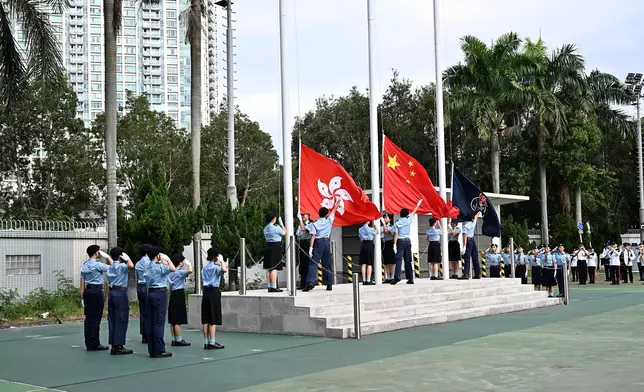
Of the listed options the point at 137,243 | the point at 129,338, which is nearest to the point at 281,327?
the point at 129,338

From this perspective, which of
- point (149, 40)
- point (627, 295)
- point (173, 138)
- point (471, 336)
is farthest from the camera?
point (149, 40)

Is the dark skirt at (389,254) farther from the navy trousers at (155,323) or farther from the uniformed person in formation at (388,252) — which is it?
the navy trousers at (155,323)

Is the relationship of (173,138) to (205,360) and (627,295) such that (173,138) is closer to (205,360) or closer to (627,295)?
(627,295)

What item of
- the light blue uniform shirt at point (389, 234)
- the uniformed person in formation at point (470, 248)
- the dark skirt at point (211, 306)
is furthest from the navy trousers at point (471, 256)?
the dark skirt at point (211, 306)

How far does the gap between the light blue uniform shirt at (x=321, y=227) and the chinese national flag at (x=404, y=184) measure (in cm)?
256

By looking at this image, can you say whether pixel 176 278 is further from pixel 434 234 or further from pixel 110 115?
pixel 110 115

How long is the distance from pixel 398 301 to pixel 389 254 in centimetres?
250

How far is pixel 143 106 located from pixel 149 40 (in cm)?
9890

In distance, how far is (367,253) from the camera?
1825cm

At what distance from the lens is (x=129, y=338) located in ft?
48.1

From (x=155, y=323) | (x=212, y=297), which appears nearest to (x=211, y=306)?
(x=212, y=297)

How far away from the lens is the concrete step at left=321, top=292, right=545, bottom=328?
14.6 m

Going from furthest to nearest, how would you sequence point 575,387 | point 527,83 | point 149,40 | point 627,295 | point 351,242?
point 149,40, point 527,83, point 351,242, point 627,295, point 575,387

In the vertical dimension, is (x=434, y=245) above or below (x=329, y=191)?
below
